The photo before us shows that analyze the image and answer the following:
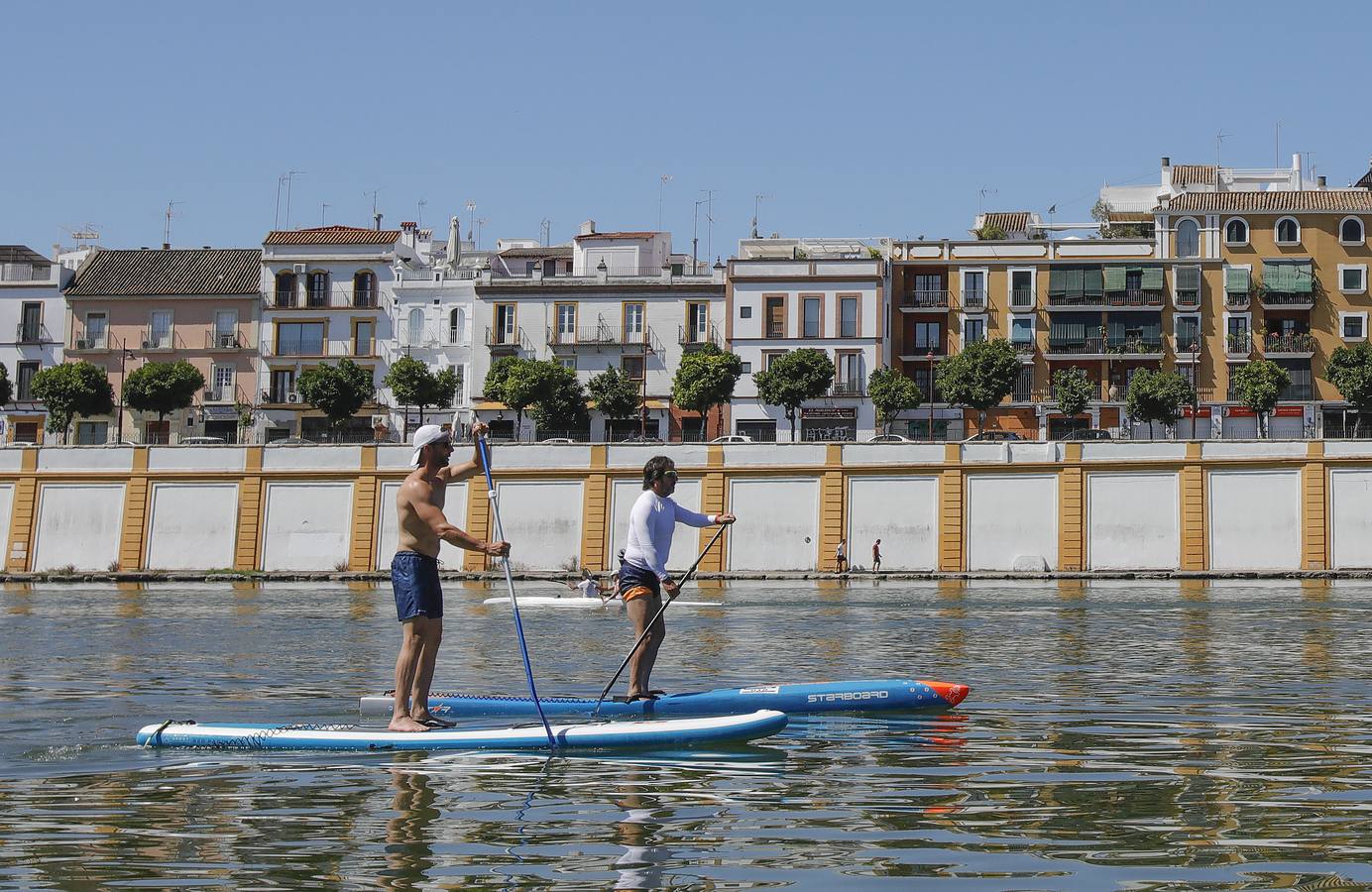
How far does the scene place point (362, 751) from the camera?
1209 centimetres

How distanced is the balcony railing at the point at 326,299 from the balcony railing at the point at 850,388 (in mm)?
23824

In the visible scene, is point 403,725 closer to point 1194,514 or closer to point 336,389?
point 1194,514

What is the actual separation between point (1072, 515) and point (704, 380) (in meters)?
21.8

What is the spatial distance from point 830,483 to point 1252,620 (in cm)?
2907

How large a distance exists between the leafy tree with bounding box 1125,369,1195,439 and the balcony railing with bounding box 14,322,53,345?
177 feet

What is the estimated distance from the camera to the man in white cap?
12219 millimetres

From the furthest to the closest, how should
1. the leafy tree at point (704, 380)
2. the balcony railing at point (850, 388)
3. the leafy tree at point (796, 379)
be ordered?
1. the balcony railing at point (850, 388)
2. the leafy tree at point (796, 379)
3. the leafy tree at point (704, 380)

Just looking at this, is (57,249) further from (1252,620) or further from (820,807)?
(820,807)

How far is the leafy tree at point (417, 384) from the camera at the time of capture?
77.6 m

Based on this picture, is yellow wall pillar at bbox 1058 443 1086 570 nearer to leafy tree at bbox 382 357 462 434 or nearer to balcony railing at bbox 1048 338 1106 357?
balcony railing at bbox 1048 338 1106 357

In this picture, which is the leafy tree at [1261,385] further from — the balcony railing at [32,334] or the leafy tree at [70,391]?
the balcony railing at [32,334]

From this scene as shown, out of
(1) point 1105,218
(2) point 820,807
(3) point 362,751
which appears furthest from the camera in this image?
(1) point 1105,218

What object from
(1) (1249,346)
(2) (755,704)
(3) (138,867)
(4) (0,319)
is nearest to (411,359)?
(4) (0,319)

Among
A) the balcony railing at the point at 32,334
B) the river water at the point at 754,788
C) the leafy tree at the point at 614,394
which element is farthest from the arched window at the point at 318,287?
the river water at the point at 754,788
